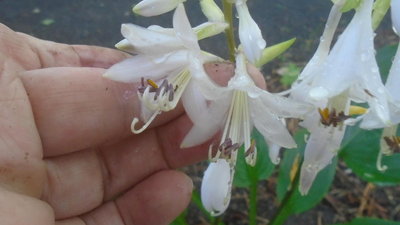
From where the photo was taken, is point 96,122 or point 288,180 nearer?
point 96,122

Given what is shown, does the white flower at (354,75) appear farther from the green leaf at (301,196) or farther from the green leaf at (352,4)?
the green leaf at (301,196)

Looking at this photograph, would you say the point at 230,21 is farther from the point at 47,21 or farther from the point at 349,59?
the point at 47,21

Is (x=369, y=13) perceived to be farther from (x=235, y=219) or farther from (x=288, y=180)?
(x=235, y=219)

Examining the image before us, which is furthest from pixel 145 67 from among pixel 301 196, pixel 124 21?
pixel 124 21

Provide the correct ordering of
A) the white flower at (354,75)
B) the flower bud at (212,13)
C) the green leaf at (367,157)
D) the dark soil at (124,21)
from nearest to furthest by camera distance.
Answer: the white flower at (354,75) < the flower bud at (212,13) < the green leaf at (367,157) < the dark soil at (124,21)

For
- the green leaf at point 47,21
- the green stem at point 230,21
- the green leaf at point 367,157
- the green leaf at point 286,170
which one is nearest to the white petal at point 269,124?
the green stem at point 230,21

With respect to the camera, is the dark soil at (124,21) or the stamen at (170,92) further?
the dark soil at (124,21)

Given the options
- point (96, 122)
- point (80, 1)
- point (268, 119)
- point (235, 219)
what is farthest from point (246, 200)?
point (80, 1)
